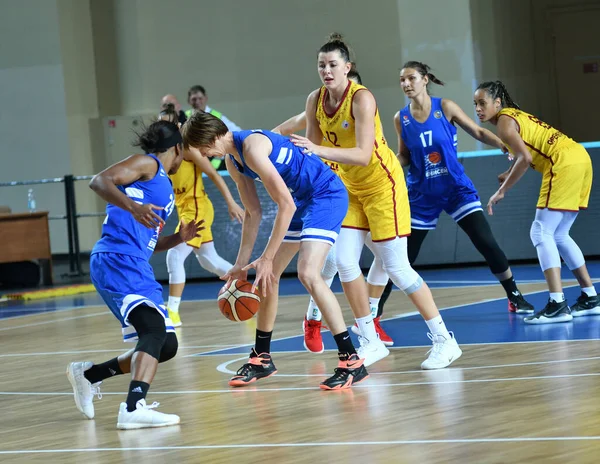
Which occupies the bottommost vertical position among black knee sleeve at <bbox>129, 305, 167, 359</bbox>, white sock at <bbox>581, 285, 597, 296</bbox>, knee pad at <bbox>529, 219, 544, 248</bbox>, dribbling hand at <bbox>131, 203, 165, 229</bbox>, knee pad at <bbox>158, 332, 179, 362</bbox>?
white sock at <bbox>581, 285, 597, 296</bbox>

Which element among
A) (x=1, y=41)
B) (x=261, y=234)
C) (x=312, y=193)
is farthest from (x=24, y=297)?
(x=312, y=193)

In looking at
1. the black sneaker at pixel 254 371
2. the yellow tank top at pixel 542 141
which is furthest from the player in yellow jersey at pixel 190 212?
the black sneaker at pixel 254 371

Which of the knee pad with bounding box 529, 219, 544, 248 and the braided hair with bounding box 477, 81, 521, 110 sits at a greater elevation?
the braided hair with bounding box 477, 81, 521, 110

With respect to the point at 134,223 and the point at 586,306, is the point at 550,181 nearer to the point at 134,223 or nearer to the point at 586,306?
the point at 586,306

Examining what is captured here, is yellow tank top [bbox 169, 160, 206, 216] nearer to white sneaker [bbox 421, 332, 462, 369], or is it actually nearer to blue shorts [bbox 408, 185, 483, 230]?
blue shorts [bbox 408, 185, 483, 230]

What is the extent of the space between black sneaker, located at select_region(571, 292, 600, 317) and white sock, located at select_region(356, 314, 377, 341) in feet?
6.76

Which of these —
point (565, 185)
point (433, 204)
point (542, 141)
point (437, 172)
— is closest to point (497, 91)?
point (542, 141)

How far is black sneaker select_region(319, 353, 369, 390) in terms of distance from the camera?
6016 millimetres

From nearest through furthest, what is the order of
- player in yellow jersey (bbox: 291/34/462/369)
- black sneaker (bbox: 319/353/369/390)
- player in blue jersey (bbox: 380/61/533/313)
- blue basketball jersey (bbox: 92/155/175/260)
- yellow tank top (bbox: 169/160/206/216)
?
blue basketball jersey (bbox: 92/155/175/260), black sneaker (bbox: 319/353/369/390), player in yellow jersey (bbox: 291/34/462/369), player in blue jersey (bbox: 380/61/533/313), yellow tank top (bbox: 169/160/206/216)

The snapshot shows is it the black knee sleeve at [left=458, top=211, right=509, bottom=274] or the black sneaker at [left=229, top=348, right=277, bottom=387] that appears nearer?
the black sneaker at [left=229, top=348, right=277, bottom=387]

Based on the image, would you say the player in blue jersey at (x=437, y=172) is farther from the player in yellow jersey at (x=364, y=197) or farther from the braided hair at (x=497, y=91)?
the player in yellow jersey at (x=364, y=197)

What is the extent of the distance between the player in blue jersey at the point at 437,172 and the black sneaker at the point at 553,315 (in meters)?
0.50

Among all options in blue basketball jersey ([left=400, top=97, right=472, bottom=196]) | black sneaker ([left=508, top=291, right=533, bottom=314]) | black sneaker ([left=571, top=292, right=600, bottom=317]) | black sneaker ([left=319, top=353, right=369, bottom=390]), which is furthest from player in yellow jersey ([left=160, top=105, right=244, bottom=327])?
black sneaker ([left=319, top=353, right=369, bottom=390])

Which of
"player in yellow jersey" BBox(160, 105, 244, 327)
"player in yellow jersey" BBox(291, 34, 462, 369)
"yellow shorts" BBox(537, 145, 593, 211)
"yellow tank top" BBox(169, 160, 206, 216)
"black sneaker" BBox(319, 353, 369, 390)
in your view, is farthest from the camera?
"yellow tank top" BBox(169, 160, 206, 216)
